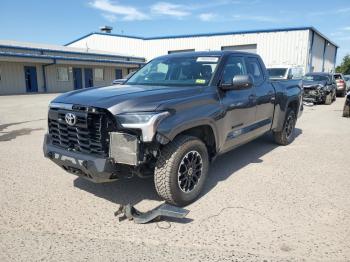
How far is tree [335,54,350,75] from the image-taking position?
2899 inches

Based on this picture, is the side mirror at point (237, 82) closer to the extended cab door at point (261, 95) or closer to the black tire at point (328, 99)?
the extended cab door at point (261, 95)

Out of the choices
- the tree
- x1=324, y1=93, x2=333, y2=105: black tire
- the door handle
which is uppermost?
→ the tree

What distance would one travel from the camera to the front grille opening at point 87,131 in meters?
3.34

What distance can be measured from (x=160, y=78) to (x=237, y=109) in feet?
4.11

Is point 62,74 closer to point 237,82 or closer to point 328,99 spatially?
point 328,99

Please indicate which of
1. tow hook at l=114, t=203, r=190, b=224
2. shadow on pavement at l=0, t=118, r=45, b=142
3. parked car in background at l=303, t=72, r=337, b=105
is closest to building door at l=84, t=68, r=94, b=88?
parked car in background at l=303, t=72, r=337, b=105

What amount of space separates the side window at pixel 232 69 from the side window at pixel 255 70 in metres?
0.26

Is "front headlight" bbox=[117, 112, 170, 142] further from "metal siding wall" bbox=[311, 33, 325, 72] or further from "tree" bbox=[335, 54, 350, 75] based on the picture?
"tree" bbox=[335, 54, 350, 75]

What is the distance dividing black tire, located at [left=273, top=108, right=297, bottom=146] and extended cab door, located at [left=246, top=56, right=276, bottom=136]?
967 mm

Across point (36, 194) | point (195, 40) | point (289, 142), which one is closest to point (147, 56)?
point (195, 40)

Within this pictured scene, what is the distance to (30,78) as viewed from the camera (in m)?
27.2

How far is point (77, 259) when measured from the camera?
2.77 metres

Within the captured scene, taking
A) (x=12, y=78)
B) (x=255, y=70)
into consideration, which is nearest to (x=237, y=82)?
(x=255, y=70)

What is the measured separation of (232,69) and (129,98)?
198cm
